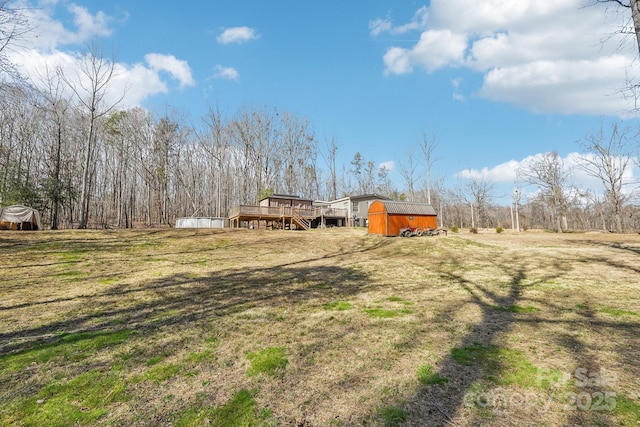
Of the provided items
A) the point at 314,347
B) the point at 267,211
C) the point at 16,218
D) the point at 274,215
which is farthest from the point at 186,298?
the point at 274,215

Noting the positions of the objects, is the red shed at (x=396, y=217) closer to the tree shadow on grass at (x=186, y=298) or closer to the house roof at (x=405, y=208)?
the house roof at (x=405, y=208)

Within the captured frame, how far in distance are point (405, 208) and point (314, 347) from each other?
1930 centimetres

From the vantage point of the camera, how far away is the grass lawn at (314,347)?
264cm

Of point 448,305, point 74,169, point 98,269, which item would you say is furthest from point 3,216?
point 448,305

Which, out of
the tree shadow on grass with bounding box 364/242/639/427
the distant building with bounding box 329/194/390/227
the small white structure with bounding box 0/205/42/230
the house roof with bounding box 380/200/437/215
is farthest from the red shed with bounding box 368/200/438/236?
the small white structure with bounding box 0/205/42/230

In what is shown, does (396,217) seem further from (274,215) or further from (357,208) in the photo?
(357,208)

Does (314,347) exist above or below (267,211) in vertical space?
below

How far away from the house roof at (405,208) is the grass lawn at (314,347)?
11.7m

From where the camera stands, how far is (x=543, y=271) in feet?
32.3

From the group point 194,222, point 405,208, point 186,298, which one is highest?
point 405,208

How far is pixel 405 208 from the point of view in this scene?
2192 centimetres

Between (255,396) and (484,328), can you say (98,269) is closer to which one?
(255,396)

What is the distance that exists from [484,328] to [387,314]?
1.71 m

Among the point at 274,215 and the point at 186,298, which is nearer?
the point at 186,298
